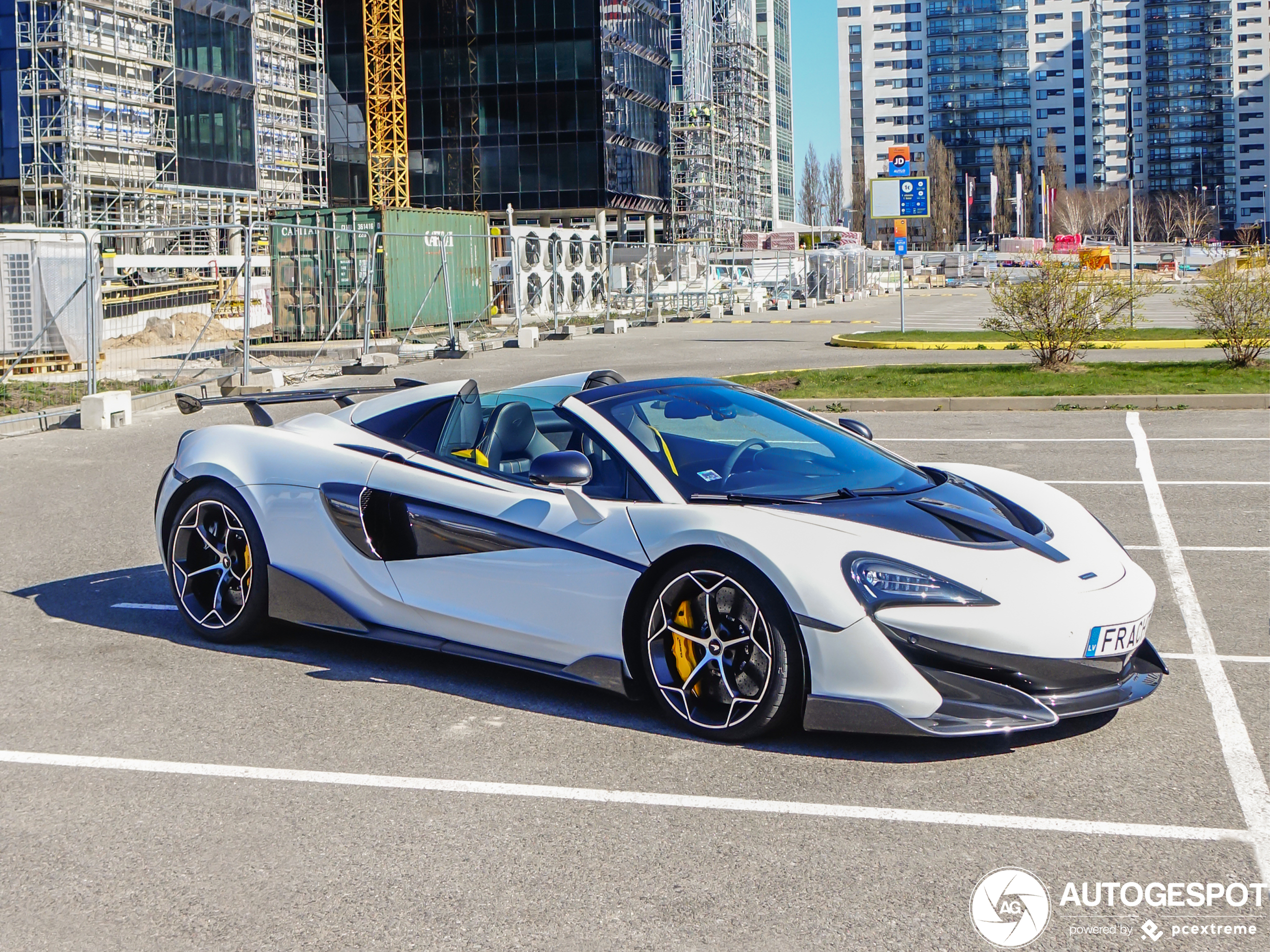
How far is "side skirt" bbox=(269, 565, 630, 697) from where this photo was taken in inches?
203

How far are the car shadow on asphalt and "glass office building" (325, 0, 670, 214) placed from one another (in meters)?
72.6

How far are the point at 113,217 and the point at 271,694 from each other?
57.3 meters

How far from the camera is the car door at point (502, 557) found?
5133 mm

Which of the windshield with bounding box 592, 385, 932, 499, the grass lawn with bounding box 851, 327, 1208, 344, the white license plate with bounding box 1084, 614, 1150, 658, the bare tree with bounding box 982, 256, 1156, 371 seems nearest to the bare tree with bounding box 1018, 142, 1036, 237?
the grass lawn with bounding box 851, 327, 1208, 344

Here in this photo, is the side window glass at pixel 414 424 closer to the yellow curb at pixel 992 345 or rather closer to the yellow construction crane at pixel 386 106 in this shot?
the yellow curb at pixel 992 345

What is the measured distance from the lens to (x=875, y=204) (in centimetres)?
3322

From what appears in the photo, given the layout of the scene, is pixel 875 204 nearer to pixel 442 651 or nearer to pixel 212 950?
pixel 442 651

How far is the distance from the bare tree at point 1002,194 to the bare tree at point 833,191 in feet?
57.8

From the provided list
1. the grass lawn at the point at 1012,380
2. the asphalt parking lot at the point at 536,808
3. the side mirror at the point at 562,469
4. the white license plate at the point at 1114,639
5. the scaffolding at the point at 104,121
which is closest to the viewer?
the asphalt parking lot at the point at 536,808

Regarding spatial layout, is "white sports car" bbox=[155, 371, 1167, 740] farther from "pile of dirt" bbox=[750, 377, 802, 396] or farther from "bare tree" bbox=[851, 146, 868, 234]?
"bare tree" bbox=[851, 146, 868, 234]

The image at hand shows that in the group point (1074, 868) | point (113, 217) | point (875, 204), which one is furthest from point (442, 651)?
point (113, 217)

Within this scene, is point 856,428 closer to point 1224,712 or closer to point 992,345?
point 1224,712

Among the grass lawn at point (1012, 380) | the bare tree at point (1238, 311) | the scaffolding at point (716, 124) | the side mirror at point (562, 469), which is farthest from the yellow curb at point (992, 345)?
the scaffolding at point (716, 124)

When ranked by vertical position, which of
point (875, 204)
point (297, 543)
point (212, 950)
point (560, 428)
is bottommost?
point (212, 950)
